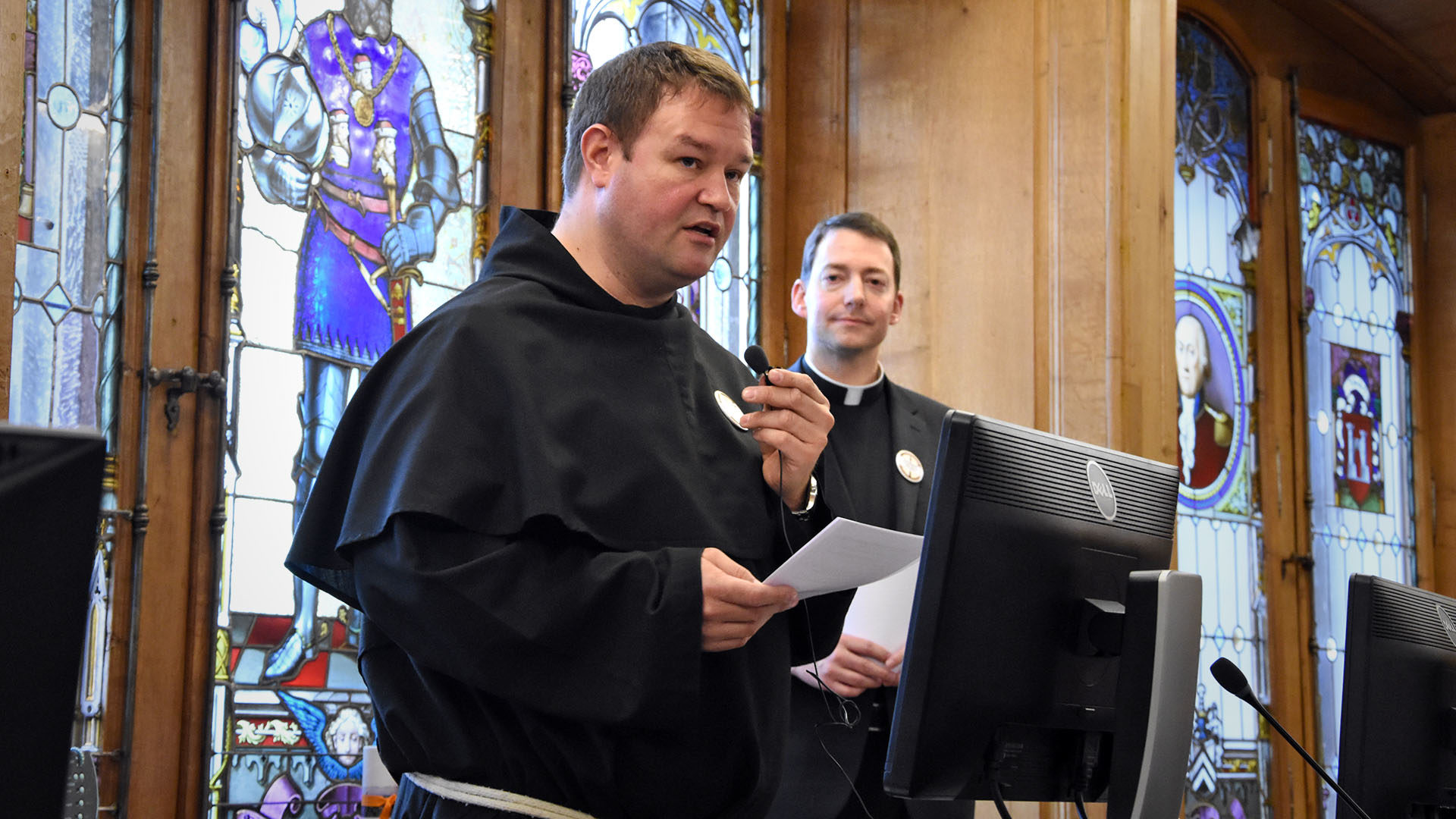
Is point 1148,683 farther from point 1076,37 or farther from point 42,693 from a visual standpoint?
point 1076,37

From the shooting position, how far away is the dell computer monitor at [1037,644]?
1.72 metres

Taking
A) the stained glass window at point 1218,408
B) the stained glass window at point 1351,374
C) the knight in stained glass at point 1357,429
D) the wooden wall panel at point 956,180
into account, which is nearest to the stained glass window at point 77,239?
the wooden wall panel at point 956,180

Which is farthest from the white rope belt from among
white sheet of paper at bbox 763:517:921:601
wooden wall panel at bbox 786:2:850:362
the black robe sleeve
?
wooden wall panel at bbox 786:2:850:362

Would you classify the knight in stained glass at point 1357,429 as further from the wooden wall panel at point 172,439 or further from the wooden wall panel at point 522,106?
the wooden wall panel at point 172,439

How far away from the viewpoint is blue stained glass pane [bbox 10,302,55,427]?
311cm

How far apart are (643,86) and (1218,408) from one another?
5.06 m

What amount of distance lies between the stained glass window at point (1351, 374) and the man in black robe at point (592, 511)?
5.35 metres

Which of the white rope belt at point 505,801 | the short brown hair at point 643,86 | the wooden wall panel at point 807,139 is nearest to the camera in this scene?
the white rope belt at point 505,801

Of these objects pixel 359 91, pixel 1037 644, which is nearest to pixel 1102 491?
pixel 1037 644

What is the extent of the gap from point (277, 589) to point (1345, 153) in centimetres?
596

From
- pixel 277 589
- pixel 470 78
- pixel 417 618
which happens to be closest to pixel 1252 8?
pixel 470 78

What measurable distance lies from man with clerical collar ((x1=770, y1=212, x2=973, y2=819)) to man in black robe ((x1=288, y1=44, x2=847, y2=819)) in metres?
0.62

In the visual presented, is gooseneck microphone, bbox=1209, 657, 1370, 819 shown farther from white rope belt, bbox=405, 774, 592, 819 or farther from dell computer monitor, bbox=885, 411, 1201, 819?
white rope belt, bbox=405, 774, 592, 819

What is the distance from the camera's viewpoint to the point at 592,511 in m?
1.93
